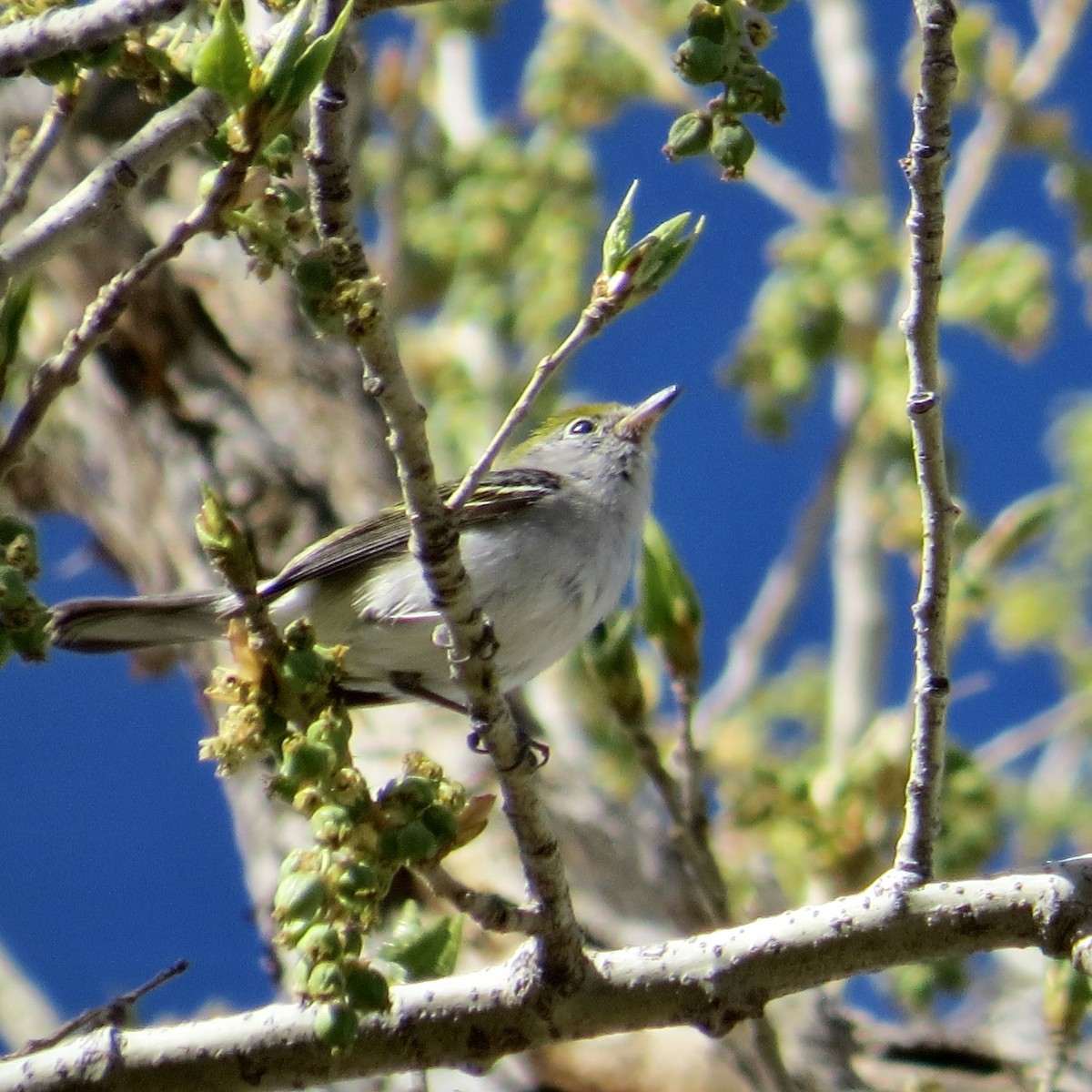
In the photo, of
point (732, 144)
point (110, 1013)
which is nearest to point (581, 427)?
point (110, 1013)

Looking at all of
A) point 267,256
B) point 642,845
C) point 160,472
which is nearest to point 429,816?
point 267,256

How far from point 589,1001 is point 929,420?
102 cm

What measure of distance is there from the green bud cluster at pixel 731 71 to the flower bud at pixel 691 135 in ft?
0.05

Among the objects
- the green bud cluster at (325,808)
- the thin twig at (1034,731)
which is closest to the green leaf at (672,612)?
the green bud cluster at (325,808)

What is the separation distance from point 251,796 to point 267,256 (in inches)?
112

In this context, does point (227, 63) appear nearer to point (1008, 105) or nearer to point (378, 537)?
point (378, 537)

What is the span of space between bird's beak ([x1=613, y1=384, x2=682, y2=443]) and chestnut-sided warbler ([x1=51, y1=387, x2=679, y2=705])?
0.54 m

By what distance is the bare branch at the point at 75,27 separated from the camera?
65.8 inches

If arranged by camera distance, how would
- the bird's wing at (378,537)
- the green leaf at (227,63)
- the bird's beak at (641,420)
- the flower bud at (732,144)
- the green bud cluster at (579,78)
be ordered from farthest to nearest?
1. the green bud cluster at (579,78)
2. the bird's beak at (641,420)
3. the bird's wing at (378,537)
4. the flower bud at (732,144)
5. the green leaf at (227,63)

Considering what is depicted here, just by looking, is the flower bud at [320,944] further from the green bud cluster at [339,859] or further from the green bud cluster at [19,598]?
the green bud cluster at [19,598]

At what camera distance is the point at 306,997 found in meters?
1.63

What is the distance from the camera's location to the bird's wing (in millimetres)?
3609

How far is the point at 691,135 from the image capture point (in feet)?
5.97

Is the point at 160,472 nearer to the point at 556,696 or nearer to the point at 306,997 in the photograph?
the point at 556,696
